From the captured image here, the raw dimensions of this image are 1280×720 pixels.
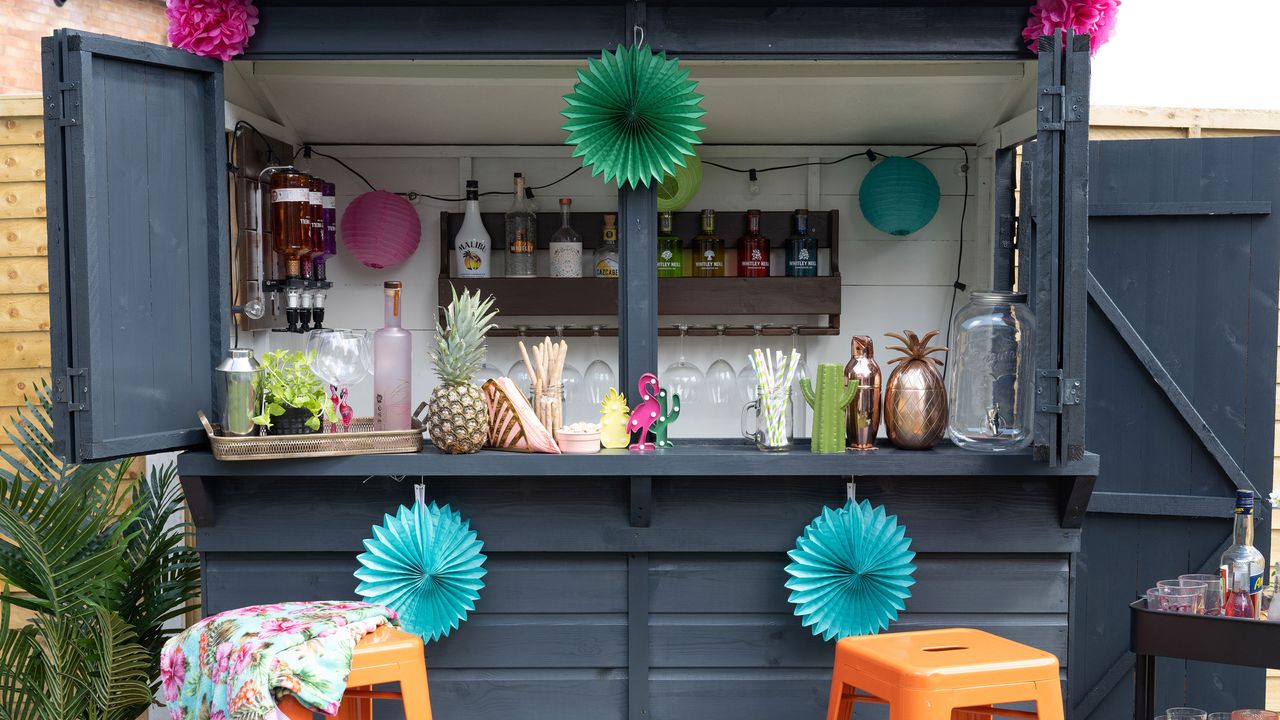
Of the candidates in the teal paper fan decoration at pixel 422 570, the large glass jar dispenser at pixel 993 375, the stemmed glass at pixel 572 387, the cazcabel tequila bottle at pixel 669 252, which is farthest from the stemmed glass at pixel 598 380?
the large glass jar dispenser at pixel 993 375

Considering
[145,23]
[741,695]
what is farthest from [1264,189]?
[145,23]

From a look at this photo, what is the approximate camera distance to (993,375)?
218 centimetres

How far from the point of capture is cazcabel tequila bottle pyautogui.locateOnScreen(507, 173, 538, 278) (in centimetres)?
314

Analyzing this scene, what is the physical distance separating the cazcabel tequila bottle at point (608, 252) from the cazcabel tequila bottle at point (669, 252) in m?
0.15

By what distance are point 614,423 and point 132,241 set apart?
1044 millimetres

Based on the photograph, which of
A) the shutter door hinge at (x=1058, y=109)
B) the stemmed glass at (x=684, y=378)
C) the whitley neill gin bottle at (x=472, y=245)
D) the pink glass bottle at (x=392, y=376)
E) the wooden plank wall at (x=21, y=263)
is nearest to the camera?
the shutter door hinge at (x=1058, y=109)

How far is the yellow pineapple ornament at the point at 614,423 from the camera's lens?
211 cm

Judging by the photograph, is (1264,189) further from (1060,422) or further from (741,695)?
(741,695)

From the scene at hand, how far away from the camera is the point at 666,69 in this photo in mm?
2025

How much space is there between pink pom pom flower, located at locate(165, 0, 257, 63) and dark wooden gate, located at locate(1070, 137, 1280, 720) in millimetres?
2203

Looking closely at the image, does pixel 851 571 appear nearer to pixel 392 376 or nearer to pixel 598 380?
pixel 392 376

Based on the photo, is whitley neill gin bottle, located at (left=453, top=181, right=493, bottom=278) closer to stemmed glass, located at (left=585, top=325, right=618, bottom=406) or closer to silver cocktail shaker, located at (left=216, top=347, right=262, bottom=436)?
stemmed glass, located at (left=585, top=325, right=618, bottom=406)

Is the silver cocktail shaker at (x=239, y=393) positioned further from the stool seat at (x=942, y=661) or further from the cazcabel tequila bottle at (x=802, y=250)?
the cazcabel tequila bottle at (x=802, y=250)

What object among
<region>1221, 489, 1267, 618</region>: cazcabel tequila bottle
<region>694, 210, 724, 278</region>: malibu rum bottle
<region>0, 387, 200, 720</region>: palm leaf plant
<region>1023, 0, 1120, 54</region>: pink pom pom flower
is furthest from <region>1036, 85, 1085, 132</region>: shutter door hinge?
<region>0, 387, 200, 720</region>: palm leaf plant
